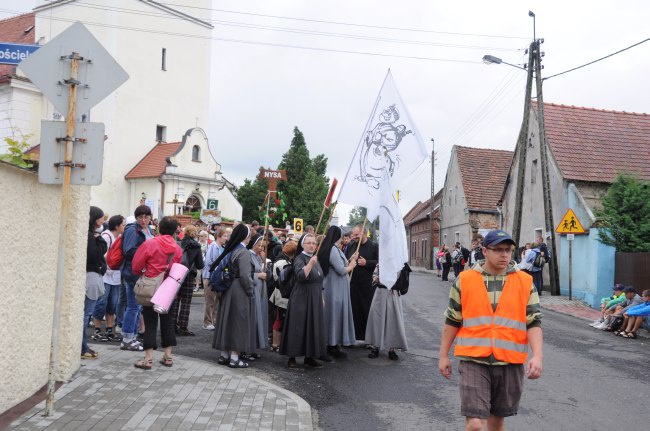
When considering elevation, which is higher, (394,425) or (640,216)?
(640,216)

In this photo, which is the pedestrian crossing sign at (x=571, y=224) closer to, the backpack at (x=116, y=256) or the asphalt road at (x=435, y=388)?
the asphalt road at (x=435, y=388)

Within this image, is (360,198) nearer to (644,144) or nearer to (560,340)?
(560,340)

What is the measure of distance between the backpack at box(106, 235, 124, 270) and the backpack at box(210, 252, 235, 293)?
159cm

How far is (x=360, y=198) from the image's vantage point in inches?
379

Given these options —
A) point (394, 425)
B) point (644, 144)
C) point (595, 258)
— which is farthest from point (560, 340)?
point (644, 144)

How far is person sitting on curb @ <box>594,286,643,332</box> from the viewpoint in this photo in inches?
566

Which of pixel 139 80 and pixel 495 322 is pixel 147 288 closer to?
pixel 495 322

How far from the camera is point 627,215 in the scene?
63.9 feet

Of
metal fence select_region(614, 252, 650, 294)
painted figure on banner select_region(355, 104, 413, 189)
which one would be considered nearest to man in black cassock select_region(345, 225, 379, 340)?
painted figure on banner select_region(355, 104, 413, 189)

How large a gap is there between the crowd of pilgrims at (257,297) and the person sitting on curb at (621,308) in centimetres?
661

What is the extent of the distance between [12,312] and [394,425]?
3688 millimetres

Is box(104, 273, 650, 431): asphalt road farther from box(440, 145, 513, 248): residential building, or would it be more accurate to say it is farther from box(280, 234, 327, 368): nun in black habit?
box(440, 145, 513, 248): residential building

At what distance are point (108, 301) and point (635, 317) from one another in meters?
10.7

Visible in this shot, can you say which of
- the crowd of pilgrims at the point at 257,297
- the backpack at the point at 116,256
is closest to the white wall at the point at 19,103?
the crowd of pilgrims at the point at 257,297
